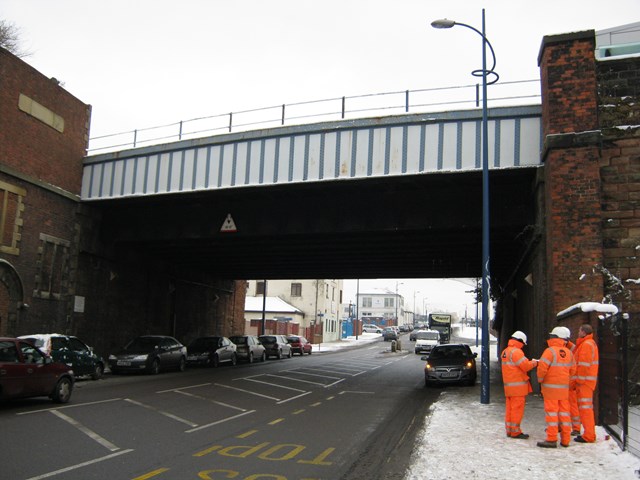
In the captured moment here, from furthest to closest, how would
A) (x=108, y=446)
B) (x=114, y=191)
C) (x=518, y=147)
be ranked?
(x=114, y=191), (x=518, y=147), (x=108, y=446)

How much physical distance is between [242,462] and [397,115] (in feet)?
39.9

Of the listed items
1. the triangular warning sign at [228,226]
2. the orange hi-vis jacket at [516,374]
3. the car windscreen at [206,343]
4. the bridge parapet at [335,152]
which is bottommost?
the car windscreen at [206,343]

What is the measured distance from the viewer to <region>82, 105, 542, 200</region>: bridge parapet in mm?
16359

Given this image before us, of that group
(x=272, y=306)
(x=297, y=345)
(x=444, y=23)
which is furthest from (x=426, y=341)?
(x=444, y=23)

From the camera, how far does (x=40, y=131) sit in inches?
839

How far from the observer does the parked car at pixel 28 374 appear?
37.3ft

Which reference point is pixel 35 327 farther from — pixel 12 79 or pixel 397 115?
pixel 397 115

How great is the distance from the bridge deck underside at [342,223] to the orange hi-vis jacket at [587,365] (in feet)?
27.4

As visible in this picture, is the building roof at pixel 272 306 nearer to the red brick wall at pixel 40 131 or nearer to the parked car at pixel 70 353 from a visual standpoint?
the red brick wall at pixel 40 131

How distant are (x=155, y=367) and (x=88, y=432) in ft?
40.2

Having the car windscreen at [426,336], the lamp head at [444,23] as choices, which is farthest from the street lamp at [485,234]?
the car windscreen at [426,336]

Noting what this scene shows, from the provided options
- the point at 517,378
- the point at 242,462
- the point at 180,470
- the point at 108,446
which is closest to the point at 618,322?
the point at 517,378

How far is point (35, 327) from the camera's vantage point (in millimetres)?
20812

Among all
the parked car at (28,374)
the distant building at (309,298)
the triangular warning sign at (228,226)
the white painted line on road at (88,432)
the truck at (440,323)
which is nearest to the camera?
the white painted line on road at (88,432)
